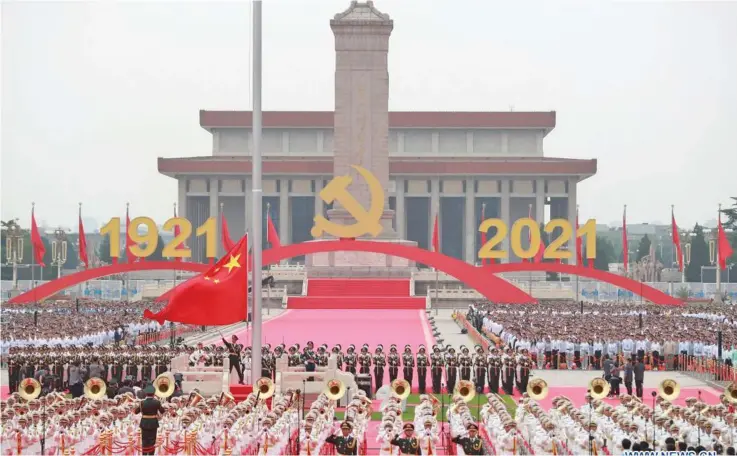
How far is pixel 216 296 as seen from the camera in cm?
2220

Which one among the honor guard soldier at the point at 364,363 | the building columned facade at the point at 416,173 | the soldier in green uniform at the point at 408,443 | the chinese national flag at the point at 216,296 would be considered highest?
the building columned facade at the point at 416,173

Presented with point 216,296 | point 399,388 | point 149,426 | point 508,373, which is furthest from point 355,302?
point 149,426

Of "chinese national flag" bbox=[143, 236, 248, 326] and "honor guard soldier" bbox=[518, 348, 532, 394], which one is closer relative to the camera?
"chinese national flag" bbox=[143, 236, 248, 326]

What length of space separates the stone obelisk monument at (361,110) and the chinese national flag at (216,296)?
5058 centimetres

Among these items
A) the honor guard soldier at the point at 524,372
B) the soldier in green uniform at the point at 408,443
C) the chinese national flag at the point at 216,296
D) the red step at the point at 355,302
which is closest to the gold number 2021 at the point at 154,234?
the red step at the point at 355,302

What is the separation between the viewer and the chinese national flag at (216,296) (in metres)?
22.1

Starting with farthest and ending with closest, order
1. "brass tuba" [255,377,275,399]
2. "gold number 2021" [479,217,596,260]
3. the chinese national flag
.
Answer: "gold number 2021" [479,217,596,260]
the chinese national flag
"brass tuba" [255,377,275,399]

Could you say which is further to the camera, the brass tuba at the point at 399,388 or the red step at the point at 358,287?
the red step at the point at 358,287

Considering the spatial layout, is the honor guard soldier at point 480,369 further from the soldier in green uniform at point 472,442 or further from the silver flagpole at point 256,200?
the soldier in green uniform at point 472,442

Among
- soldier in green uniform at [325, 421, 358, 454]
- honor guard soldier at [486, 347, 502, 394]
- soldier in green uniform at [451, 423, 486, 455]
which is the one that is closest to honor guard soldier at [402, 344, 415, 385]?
honor guard soldier at [486, 347, 502, 394]

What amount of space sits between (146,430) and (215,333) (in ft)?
99.6

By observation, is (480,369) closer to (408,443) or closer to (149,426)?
(408,443)

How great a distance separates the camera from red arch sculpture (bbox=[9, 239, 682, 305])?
57312mm

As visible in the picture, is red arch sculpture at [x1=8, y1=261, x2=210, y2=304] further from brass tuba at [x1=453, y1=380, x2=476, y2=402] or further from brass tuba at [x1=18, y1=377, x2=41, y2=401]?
brass tuba at [x1=453, y1=380, x2=476, y2=402]
